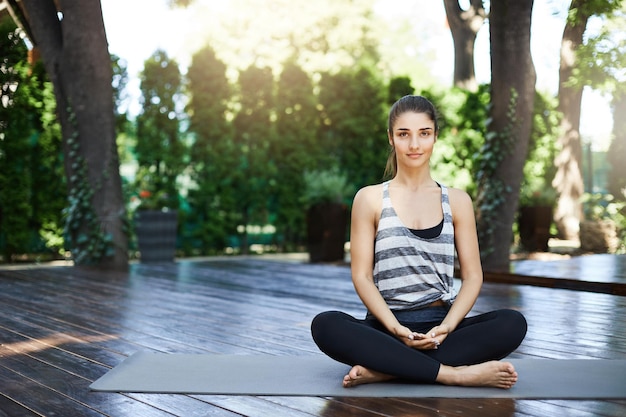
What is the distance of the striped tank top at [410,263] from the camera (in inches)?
98.6

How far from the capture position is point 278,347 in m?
3.21

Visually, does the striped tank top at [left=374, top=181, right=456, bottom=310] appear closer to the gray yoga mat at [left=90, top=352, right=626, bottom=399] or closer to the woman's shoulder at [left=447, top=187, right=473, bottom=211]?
the woman's shoulder at [left=447, top=187, right=473, bottom=211]

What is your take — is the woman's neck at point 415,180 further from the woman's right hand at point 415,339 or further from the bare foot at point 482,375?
the bare foot at point 482,375

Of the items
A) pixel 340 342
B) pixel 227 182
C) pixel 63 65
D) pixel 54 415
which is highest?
pixel 63 65

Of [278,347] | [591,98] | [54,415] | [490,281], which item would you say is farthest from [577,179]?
[54,415]

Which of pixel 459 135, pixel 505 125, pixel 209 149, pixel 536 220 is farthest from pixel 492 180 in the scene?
pixel 209 149

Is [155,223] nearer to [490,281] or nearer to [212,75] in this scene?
[212,75]

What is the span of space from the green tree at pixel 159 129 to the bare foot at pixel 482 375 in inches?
256

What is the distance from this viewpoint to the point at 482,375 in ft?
7.74

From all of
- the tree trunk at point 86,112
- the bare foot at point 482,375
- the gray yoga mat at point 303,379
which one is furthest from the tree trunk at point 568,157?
the bare foot at point 482,375

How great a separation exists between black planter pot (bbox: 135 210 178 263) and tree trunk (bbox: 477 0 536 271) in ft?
10.8

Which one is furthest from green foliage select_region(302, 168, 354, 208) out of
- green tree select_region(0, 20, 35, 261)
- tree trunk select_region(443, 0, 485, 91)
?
tree trunk select_region(443, 0, 485, 91)

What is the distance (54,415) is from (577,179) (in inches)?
390

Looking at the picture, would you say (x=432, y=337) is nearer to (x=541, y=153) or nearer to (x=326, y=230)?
(x=326, y=230)
